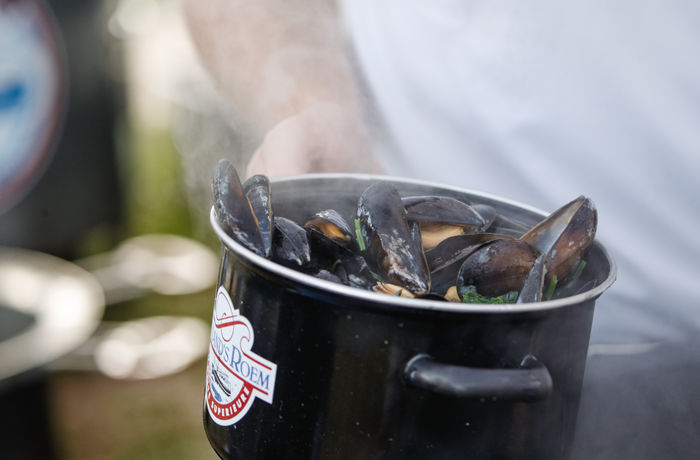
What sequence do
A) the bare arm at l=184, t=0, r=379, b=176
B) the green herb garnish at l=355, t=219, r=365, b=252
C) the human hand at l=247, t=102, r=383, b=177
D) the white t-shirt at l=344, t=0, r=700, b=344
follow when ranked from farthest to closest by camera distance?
the bare arm at l=184, t=0, r=379, b=176, the white t-shirt at l=344, t=0, r=700, b=344, the human hand at l=247, t=102, r=383, b=177, the green herb garnish at l=355, t=219, r=365, b=252

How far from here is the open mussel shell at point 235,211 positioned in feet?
2.09

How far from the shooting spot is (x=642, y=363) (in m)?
1.02

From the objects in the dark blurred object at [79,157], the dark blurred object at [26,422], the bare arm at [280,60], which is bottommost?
the dark blurred object at [26,422]

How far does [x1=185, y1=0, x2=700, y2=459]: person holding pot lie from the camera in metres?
1.00

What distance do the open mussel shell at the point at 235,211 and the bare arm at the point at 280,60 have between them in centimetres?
48

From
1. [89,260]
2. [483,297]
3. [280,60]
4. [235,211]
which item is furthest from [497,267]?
[89,260]

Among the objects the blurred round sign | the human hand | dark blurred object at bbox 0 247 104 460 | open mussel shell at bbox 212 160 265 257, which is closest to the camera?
open mussel shell at bbox 212 160 265 257

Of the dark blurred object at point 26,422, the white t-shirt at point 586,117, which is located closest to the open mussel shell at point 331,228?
the white t-shirt at point 586,117

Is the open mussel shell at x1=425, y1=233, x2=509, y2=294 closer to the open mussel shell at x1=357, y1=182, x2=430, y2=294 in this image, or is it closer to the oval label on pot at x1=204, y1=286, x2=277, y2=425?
the open mussel shell at x1=357, y1=182, x2=430, y2=294

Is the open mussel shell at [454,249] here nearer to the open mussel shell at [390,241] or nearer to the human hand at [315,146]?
the open mussel shell at [390,241]

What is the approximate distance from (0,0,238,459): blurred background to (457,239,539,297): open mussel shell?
105cm

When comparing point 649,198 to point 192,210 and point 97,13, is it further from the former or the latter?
point 192,210

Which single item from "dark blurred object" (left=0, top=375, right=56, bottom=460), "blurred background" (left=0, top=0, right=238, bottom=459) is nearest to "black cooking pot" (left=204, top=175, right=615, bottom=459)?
"blurred background" (left=0, top=0, right=238, bottom=459)

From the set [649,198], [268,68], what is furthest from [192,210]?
[649,198]
